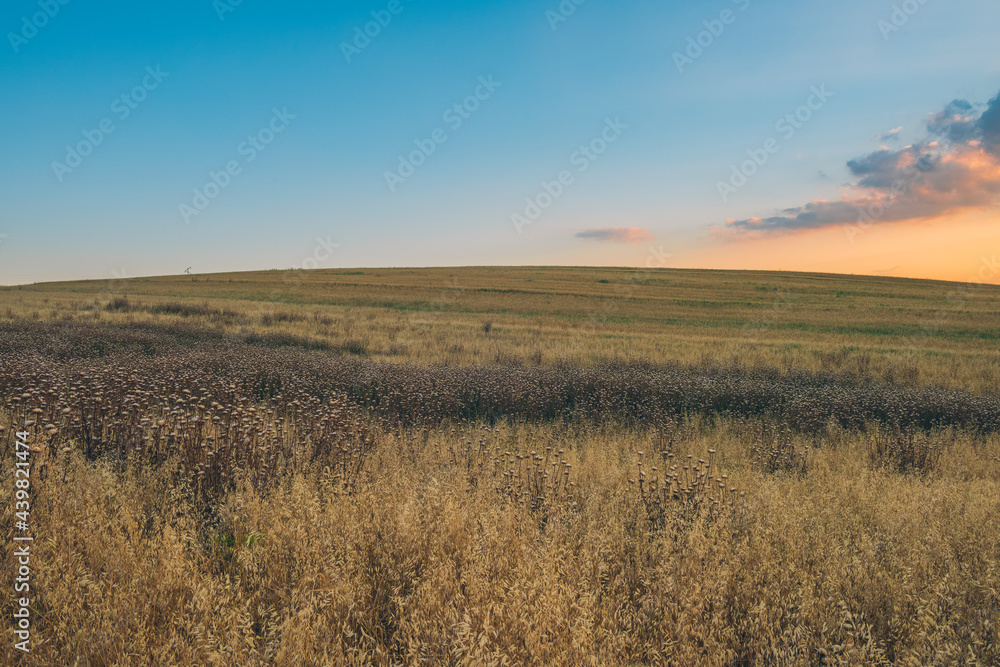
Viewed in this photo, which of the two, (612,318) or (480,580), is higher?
(612,318)

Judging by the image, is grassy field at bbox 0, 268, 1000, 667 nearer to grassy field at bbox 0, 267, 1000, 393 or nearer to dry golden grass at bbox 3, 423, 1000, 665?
dry golden grass at bbox 3, 423, 1000, 665

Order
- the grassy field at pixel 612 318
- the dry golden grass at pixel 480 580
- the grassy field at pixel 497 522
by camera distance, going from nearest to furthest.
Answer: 1. the dry golden grass at pixel 480 580
2. the grassy field at pixel 497 522
3. the grassy field at pixel 612 318

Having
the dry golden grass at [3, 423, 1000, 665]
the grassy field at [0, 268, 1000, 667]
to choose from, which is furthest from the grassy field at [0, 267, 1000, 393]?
the dry golden grass at [3, 423, 1000, 665]

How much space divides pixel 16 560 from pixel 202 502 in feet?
4.06

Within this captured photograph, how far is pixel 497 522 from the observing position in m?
3.69

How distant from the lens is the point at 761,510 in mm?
4547

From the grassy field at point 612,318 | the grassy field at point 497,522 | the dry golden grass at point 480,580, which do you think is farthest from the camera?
the grassy field at point 612,318

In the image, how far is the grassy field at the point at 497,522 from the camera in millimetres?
2656

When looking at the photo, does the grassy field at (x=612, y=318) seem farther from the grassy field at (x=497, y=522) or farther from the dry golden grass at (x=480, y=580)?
the dry golden grass at (x=480, y=580)

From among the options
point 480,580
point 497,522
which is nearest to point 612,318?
point 497,522

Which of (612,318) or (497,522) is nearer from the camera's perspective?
(497,522)

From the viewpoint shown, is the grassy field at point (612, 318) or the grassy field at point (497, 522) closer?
the grassy field at point (497, 522)

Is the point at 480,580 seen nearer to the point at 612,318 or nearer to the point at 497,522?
the point at 497,522

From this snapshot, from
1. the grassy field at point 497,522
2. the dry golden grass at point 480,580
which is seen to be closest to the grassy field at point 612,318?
the grassy field at point 497,522
